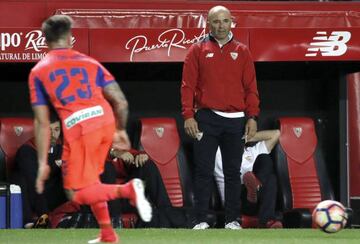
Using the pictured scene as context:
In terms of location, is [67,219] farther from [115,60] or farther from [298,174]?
[298,174]

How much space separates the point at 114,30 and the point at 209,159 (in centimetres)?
189

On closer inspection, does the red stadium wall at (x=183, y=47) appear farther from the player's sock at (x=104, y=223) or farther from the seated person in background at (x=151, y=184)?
the player's sock at (x=104, y=223)

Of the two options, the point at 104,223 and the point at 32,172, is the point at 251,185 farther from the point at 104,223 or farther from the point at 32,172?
the point at 104,223

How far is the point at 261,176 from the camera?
11336 mm

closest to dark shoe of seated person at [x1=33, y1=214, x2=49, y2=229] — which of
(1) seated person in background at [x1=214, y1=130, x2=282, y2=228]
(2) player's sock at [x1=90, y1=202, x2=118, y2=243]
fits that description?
(1) seated person in background at [x1=214, y1=130, x2=282, y2=228]

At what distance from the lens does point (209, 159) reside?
9.96 metres

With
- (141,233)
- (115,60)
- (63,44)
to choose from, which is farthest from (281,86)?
(63,44)

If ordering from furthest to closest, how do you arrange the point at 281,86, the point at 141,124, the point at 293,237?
the point at 281,86 → the point at 141,124 → the point at 293,237

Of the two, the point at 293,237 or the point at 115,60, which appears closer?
the point at 293,237

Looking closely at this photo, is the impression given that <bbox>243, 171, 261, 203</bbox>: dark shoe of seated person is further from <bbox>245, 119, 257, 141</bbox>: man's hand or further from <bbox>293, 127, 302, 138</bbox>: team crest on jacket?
<bbox>245, 119, 257, 141</bbox>: man's hand

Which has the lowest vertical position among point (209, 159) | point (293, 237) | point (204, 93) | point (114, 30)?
point (293, 237)

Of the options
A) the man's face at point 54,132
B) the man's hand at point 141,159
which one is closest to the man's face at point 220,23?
the man's hand at point 141,159

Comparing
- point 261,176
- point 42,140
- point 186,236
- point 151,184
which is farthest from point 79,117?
point 261,176

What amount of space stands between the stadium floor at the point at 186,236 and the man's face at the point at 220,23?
1.85 m
